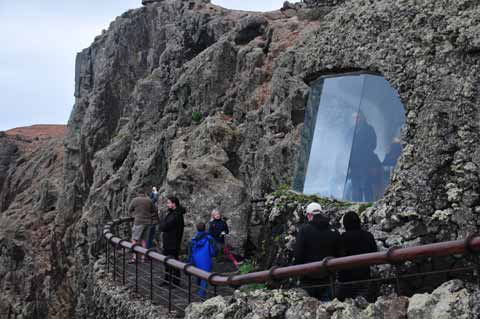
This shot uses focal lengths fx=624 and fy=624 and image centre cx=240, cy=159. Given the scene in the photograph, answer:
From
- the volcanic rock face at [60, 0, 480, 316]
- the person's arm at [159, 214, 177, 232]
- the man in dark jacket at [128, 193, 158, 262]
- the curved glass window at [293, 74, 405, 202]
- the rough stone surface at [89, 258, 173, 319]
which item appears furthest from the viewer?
the man in dark jacket at [128, 193, 158, 262]

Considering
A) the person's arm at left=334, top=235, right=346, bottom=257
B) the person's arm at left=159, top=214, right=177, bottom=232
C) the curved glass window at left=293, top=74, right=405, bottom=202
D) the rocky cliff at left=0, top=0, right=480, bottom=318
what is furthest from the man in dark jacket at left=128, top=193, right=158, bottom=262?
the person's arm at left=334, top=235, right=346, bottom=257

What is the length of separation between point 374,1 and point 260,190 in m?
6.97

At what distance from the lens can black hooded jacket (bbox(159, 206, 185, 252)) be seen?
11.0 meters

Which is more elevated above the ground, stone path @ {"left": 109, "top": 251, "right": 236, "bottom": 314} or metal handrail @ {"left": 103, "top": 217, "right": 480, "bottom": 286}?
metal handrail @ {"left": 103, "top": 217, "right": 480, "bottom": 286}

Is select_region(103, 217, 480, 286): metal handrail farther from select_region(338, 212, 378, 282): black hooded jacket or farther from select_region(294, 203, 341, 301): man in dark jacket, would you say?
select_region(338, 212, 378, 282): black hooded jacket

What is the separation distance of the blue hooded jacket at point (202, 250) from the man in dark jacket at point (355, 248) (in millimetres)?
3446

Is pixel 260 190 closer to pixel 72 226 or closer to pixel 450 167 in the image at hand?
pixel 450 167

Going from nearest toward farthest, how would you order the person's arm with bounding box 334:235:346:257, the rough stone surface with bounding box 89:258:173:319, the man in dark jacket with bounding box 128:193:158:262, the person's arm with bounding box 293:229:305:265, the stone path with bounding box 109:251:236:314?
the person's arm with bounding box 334:235:346:257, the person's arm with bounding box 293:229:305:265, the rough stone surface with bounding box 89:258:173:319, the stone path with bounding box 109:251:236:314, the man in dark jacket with bounding box 128:193:158:262

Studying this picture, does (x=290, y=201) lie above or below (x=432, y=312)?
above

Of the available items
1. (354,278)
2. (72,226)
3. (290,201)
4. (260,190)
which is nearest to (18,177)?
(72,226)

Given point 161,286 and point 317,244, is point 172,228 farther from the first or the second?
point 317,244

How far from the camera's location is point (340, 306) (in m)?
5.72

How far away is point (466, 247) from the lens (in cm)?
454

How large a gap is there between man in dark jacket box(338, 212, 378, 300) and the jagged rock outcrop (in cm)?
55
